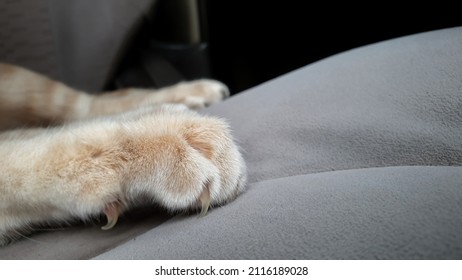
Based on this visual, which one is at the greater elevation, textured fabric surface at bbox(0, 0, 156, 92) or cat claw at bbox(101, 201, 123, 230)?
textured fabric surface at bbox(0, 0, 156, 92)

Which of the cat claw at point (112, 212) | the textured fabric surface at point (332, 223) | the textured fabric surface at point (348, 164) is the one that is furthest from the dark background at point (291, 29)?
the cat claw at point (112, 212)

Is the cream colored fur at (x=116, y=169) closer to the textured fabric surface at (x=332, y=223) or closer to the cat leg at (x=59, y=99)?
the textured fabric surface at (x=332, y=223)

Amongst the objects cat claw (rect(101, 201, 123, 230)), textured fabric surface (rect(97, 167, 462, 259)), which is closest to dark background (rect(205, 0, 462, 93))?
textured fabric surface (rect(97, 167, 462, 259))

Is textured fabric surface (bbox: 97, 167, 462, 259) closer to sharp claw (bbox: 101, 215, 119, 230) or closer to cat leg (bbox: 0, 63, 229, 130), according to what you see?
sharp claw (bbox: 101, 215, 119, 230)

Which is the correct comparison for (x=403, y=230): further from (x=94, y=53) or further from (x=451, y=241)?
(x=94, y=53)

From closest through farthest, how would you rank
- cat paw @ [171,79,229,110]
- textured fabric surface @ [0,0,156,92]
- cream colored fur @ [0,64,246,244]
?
cream colored fur @ [0,64,246,244] → cat paw @ [171,79,229,110] → textured fabric surface @ [0,0,156,92]

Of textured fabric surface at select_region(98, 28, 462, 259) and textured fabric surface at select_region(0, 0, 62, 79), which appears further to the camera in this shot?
textured fabric surface at select_region(0, 0, 62, 79)

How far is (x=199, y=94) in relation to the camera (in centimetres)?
99

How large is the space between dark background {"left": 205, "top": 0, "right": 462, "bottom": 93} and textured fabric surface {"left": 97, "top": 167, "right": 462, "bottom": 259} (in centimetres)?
65

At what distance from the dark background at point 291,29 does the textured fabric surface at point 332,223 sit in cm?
65

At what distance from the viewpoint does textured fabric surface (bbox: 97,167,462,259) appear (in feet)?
1.19

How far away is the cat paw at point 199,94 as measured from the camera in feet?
3.15

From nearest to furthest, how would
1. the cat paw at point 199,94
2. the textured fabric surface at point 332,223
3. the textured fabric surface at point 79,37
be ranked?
1. the textured fabric surface at point 332,223
2. the cat paw at point 199,94
3. the textured fabric surface at point 79,37
